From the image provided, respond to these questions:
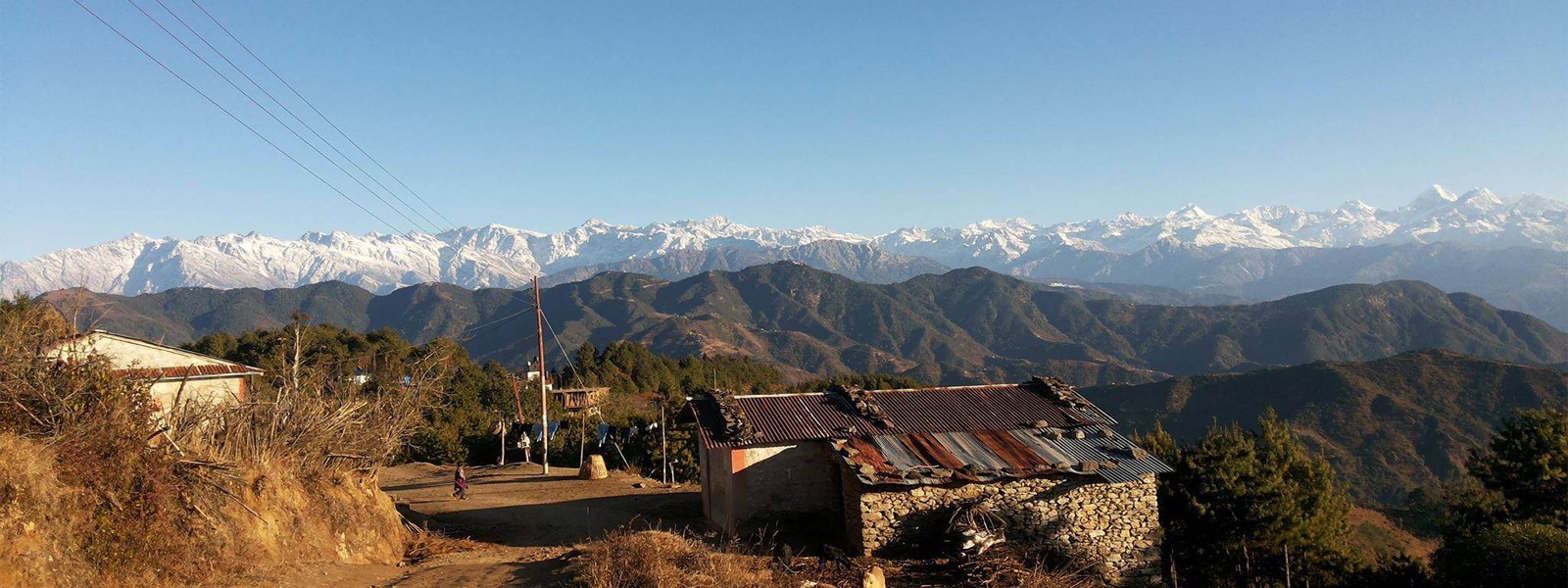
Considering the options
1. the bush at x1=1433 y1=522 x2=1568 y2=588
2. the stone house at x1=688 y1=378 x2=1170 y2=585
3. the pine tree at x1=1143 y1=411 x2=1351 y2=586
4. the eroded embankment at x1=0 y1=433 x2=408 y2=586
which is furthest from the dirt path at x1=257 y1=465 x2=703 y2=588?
the bush at x1=1433 y1=522 x2=1568 y2=588

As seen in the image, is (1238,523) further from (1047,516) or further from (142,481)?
(142,481)

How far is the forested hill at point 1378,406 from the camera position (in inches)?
2955

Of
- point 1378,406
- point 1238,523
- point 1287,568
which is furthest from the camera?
point 1378,406

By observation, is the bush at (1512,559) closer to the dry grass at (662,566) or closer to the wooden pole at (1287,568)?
the wooden pole at (1287,568)

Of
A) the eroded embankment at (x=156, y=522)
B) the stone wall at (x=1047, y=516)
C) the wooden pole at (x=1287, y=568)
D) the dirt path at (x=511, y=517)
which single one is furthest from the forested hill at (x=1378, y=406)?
the eroded embankment at (x=156, y=522)

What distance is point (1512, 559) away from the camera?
688 inches

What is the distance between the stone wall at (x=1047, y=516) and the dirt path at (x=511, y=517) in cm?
497

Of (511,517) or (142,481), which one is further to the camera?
(511,517)

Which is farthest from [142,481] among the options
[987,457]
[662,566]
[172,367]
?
[172,367]

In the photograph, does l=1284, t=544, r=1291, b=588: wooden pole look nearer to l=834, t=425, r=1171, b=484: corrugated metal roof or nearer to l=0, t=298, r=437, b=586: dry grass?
l=834, t=425, r=1171, b=484: corrugated metal roof

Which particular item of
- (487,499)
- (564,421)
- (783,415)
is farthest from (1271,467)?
(564,421)

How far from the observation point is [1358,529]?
135 ft

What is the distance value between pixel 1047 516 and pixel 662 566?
9.13 m

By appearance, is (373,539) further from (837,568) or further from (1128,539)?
(1128,539)
